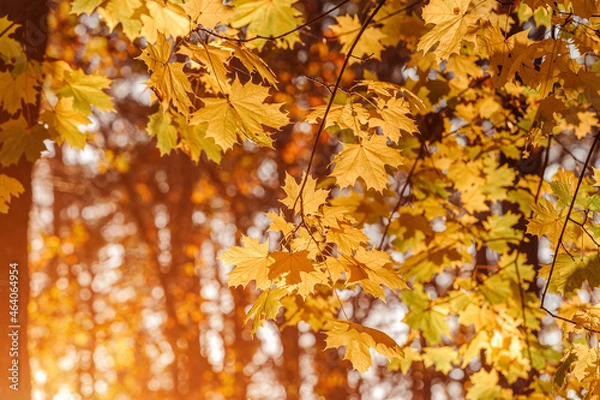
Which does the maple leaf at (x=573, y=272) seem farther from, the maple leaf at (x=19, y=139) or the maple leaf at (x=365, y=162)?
the maple leaf at (x=19, y=139)

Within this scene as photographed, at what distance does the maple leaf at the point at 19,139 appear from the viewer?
8.72 ft

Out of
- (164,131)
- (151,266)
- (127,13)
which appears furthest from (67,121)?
(151,266)

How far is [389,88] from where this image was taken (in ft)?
5.67

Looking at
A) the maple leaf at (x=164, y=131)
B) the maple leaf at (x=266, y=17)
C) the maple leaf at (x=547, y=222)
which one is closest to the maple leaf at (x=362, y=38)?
the maple leaf at (x=266, y=17)

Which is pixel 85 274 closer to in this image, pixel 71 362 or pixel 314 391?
pixel 71 362

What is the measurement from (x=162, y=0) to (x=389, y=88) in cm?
75

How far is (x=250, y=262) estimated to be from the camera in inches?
69.2

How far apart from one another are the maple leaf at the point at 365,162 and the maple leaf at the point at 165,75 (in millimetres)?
498

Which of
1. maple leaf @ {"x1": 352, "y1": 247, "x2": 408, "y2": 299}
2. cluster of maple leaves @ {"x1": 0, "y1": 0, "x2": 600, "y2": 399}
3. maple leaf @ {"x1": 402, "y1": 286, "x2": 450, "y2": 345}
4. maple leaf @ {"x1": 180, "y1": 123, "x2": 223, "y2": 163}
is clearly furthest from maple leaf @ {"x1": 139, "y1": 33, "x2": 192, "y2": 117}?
maple leaf @ {"x1": 402, "y1": 286, "x2": 450, "y2": 345}

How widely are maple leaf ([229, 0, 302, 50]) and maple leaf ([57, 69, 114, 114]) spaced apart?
634mm

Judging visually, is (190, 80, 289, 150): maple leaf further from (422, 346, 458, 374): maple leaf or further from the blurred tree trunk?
(422, 346, 458, 374): maple leaf

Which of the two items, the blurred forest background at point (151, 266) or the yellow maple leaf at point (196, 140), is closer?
the yellow maple leaf at point (196, 140)

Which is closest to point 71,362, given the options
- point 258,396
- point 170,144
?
point 258,396

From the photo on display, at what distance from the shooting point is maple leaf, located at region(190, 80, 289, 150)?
1735 mm
